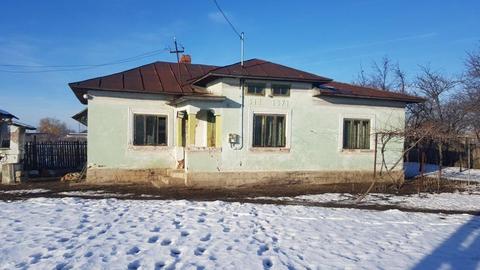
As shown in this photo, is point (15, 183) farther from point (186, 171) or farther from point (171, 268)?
point (171, 268)

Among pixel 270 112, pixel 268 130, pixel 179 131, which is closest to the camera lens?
pixel 270 112

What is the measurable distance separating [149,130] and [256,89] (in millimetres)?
4465

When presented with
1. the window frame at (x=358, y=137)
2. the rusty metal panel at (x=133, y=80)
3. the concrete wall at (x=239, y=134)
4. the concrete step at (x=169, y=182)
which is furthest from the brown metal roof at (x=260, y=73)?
the concrete step at (x=169, y=182)

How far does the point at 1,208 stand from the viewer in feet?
33.2

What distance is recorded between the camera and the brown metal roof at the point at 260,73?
15297 millimetres

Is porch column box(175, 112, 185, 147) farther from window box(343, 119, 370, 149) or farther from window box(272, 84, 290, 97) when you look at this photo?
window box(343, 119, 370, 149)

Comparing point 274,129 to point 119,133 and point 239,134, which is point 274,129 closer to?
point 239,134

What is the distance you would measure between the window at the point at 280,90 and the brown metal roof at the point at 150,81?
3.14 m

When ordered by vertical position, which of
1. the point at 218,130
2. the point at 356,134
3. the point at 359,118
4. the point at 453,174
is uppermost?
the point at 359,118

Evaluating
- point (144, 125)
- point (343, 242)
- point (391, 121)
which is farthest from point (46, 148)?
point (343, 242)

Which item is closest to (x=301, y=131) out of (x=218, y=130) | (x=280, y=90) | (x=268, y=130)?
(x=268, y=130)

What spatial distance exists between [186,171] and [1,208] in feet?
20.7

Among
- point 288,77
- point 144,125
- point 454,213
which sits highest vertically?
point 288,77

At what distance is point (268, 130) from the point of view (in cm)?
1627
